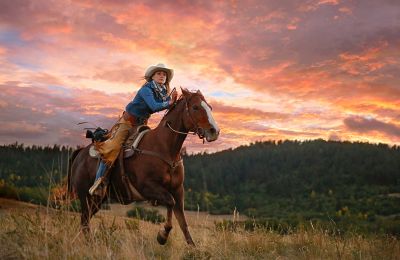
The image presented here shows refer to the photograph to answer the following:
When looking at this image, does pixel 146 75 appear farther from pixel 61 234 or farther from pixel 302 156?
pixel 302 156

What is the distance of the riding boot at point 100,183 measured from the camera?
25.8ft

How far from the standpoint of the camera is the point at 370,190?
132 metres

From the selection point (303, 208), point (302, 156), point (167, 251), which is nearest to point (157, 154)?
point (167, 251)

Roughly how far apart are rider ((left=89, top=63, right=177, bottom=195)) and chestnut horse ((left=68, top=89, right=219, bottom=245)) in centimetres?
20

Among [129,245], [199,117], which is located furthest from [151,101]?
[129,245]

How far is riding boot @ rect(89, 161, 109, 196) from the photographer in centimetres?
787

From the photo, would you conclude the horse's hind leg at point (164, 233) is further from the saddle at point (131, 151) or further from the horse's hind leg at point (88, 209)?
the horse's hind leg at point (88, 209)

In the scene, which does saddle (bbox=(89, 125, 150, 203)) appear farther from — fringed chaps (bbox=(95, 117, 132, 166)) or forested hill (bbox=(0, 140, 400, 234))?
forested hill (bbox=(0, 140, 400, 234))

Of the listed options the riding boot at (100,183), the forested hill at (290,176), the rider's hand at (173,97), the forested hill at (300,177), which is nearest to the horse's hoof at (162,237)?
the riding boot at (100,183)

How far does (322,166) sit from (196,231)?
16142 centimetres

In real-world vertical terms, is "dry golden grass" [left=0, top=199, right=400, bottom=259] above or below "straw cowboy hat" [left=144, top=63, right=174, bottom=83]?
below

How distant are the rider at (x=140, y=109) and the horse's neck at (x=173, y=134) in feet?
0.67

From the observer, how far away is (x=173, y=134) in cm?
747

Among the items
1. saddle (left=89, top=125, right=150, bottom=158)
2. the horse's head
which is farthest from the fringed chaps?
the horse's head
